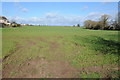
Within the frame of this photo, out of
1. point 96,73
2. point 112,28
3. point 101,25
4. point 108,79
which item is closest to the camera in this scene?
point 108,79

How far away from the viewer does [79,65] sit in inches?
232

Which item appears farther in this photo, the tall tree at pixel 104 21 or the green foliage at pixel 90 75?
the tall tree at pixel 104 21

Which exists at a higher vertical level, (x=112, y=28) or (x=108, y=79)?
(x=112, y=28)

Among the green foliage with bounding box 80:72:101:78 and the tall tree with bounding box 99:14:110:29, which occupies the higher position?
the tall tree with bounding box 99:14:110:29

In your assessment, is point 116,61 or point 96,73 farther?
point 116,61

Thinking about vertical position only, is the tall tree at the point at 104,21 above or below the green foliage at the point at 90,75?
above

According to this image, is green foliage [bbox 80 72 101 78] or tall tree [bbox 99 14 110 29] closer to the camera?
green foliage [bbox 80 72 101 78]

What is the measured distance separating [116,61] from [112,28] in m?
50.9

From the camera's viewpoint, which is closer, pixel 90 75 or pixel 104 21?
pixel 90 75

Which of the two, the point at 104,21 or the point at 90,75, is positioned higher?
the point at 104,21

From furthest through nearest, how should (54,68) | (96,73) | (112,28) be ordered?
(112,28) < (54,68) < (96,73)

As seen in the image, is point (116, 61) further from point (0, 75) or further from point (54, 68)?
point (0, 75)

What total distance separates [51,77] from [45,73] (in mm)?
451

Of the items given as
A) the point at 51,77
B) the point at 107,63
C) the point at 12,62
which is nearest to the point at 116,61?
the point at 107,63
